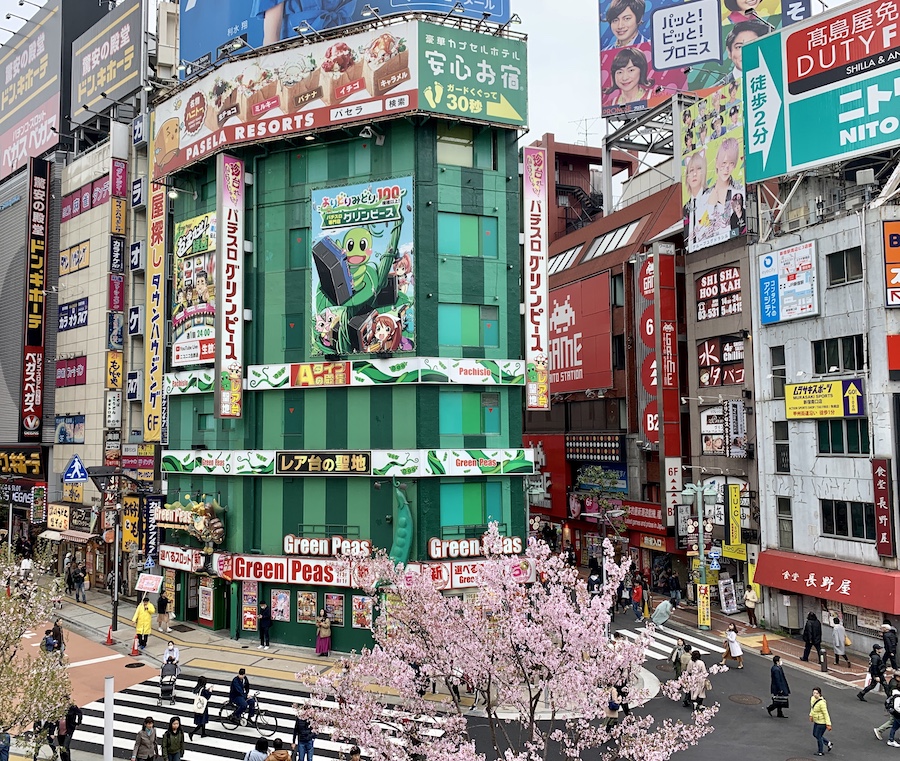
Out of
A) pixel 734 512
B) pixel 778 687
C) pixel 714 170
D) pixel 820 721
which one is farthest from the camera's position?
pixel 714 170

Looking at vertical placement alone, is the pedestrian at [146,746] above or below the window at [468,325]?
below

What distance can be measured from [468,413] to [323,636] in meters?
10.4

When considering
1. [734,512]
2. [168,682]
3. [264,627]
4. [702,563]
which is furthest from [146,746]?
[734,512]

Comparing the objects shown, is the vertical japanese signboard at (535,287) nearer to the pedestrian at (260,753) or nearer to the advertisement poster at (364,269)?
the advertisement poster at (364,269)

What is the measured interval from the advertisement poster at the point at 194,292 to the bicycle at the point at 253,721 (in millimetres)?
16293

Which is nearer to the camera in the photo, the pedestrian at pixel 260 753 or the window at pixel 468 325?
the pedestrian at pixel 260 753

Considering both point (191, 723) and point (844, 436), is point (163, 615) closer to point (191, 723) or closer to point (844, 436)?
point (191, 723)

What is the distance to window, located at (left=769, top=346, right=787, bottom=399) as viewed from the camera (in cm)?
3662

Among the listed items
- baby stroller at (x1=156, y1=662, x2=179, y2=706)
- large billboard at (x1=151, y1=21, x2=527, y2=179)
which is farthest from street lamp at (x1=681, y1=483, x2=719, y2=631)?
baby stroller at (x1=156, y1=662, x2=179, y2=706)

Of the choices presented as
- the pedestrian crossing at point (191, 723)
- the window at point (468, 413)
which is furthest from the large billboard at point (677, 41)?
the pedestrian crossing at point (191, 723)

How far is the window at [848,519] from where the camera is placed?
31625 mm

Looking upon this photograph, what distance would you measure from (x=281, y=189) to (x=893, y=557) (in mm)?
28681

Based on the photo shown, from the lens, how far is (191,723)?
2411 centimetres

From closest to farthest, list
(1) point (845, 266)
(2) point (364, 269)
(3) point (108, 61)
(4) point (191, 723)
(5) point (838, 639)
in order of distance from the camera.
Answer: (4) point (191, 723) → (5) point (838, 639) → (1) point (845, 266) → (2) point (364, 269) → (3) point (108, 61)
